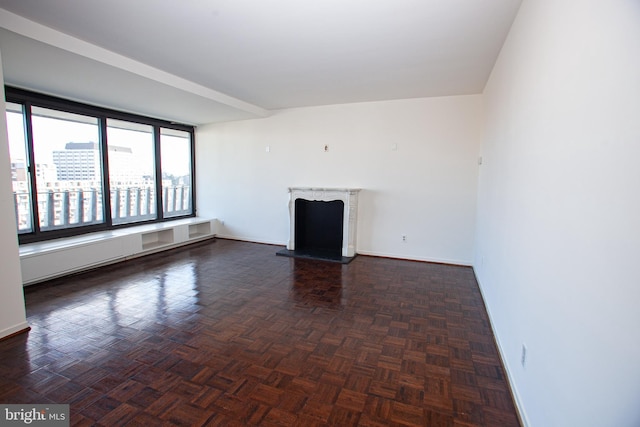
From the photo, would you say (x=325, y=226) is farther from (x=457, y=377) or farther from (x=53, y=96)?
(x=53, y=96)

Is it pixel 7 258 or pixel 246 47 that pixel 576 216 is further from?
pixel 7 258

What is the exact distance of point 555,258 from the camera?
4.38 feet

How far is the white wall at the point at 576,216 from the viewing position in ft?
2.77

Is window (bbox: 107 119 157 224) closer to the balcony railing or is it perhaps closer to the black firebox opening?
the balcony railing

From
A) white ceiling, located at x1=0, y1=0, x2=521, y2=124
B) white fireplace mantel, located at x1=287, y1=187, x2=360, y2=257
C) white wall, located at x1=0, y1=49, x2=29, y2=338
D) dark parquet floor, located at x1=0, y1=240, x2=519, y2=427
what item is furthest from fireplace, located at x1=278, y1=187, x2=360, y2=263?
white wall, located at x1=0, y1=49, x2=29, y2=338

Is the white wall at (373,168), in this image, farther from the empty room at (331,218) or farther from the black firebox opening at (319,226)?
the black firebox opening at (319,226)

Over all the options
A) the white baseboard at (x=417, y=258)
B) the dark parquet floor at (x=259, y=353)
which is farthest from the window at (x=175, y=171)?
the white baseboard at (x=417, y=258)

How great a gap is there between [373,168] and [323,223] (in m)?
1.27

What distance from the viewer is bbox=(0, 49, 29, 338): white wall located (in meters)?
2.35

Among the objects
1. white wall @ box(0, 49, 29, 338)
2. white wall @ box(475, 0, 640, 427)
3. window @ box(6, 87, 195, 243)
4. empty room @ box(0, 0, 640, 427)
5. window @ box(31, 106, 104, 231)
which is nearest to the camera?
white wall @ box(475, 0, 640, 427)

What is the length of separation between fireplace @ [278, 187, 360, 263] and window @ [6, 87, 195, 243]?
2585mm

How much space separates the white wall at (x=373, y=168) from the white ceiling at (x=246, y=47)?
553mm

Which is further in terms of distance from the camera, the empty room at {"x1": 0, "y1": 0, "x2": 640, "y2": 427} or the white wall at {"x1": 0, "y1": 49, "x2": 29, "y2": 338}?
the white wall at {"x1": 0, "y1": 49, "x2": 29, "y2": 338}

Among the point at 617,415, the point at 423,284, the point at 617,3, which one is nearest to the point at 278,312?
the point at 423,284
